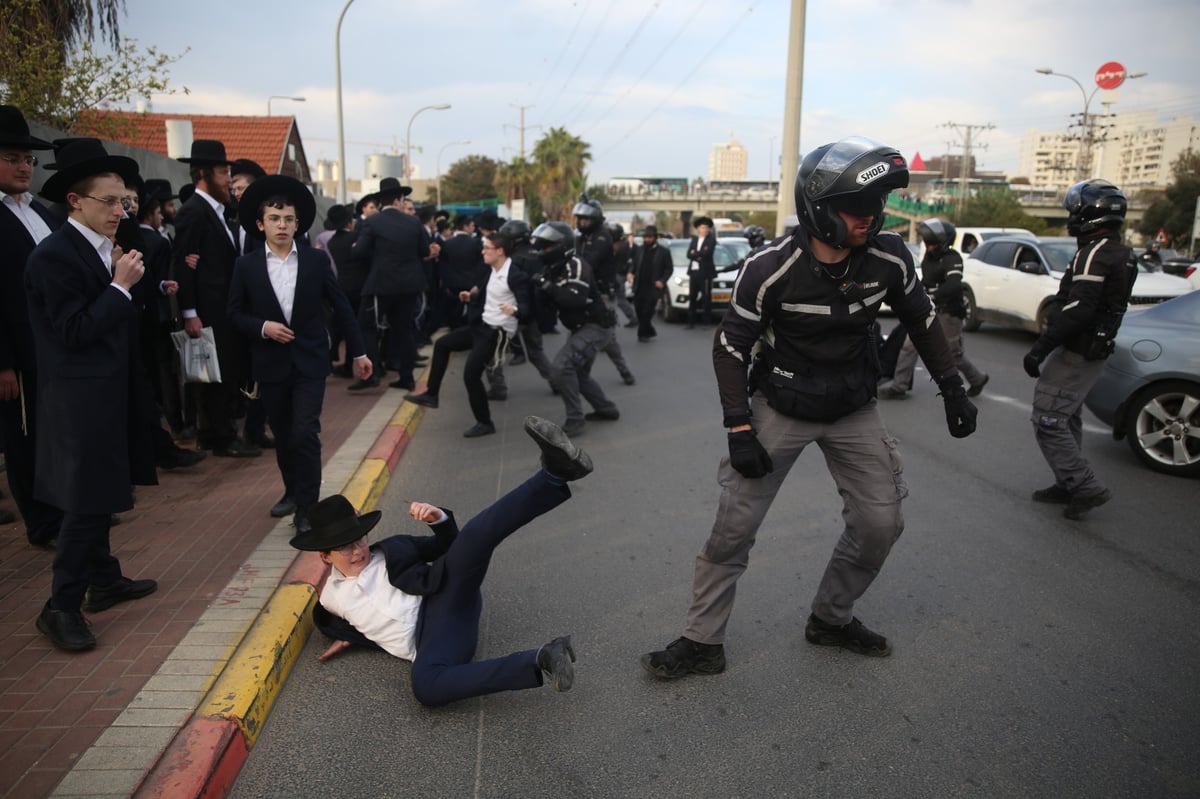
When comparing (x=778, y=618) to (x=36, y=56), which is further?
(x=36, y=56)

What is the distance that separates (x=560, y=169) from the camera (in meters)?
78.1

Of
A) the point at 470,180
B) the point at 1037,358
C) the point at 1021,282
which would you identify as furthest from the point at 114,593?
the point at 470,180

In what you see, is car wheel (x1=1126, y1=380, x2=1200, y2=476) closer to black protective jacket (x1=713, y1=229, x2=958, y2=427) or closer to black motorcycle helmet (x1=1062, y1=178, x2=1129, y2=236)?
black motorcycle helmet (x1=1062, y1=178, x2=1129, y2=236)

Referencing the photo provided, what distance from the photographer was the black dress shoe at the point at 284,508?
5105 mm

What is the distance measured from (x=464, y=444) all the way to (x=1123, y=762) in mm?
5555

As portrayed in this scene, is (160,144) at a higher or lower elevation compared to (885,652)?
higher

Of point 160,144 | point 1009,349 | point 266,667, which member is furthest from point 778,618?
point 160,144

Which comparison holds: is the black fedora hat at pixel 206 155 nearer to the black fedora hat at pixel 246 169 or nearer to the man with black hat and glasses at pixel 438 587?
the black fedora hat at pixel 246 169

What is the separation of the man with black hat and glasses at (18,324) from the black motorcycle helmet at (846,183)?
355 centimetres

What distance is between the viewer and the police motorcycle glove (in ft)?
10.7

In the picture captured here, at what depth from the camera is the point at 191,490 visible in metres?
5.62

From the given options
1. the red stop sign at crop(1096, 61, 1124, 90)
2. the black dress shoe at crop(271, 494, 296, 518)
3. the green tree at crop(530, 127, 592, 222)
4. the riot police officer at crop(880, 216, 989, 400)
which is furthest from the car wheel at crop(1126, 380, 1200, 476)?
the green tree at crop(530, 127, 592, 222)

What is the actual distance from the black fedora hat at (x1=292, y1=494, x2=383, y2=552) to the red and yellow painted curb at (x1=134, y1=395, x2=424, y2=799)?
498 millimetres

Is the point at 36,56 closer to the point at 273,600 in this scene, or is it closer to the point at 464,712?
the point at 273,600
